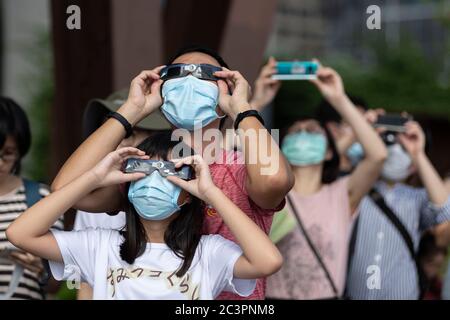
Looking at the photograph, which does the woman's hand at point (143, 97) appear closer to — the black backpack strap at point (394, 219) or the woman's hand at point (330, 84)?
the woman's hand at point (330, 84)

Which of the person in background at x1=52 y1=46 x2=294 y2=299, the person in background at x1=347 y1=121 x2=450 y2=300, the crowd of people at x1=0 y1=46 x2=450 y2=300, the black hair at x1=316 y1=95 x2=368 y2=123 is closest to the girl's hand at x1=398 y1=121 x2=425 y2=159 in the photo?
the person in background at x1=347 y1=121 x2=450 y2=300

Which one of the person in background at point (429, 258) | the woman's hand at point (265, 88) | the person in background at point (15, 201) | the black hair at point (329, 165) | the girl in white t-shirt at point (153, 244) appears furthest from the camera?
the person in background at point (429, 258)

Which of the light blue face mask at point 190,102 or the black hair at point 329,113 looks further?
the black hair at point 329,113

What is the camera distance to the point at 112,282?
276 centimetres

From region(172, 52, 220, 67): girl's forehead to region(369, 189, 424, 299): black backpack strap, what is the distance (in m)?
1.85

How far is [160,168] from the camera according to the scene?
2738 mm

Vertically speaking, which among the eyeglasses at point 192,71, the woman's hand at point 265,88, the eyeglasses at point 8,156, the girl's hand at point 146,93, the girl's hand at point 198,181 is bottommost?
the eyeglasses at point 8,156

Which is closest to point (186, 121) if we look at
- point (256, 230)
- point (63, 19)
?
point (256, 230)

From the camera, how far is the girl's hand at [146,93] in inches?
116

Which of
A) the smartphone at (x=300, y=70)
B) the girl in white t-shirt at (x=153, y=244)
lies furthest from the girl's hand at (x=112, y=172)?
the smartphone at (x=300, y=70)

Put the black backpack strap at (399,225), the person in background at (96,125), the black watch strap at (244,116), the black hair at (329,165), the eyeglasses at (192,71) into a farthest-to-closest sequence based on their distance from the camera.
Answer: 1. the black backpack strap at (399,225)
2. the black hair at (329,165)
3. the person in background at (96,125)
4. the eyeglasses at (192,71)
5. the black watch strap at (244,116)

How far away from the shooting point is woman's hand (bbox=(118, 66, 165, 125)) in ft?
9.64

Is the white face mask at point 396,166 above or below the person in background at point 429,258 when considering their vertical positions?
above

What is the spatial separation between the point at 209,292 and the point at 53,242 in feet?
1.82
